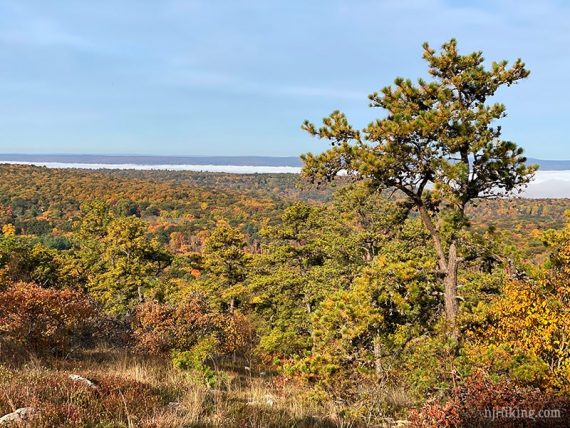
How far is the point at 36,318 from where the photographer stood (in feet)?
38.1

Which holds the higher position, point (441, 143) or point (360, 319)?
point (441, 143)

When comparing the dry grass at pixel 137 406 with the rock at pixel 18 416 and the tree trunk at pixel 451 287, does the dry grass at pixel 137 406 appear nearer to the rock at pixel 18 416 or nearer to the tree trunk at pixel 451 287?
the rock at pixel 18 416

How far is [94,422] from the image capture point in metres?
5.15

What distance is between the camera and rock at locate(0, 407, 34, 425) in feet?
15.1

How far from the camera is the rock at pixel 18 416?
182 inches

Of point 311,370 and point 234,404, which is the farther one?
point 311,370

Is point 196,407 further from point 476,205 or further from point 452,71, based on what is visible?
point 452,71

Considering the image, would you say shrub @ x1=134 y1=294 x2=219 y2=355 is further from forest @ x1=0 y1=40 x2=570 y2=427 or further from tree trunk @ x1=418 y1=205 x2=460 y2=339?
tree trunk @ x1=418 y1=205 x2=460 y2=339

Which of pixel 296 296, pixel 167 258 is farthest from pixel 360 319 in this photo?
pixel 167 258

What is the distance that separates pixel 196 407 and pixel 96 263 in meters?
36.8

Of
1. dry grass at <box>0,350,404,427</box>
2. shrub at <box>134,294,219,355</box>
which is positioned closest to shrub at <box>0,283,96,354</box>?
shrub at <box>134,294,219,355</box>

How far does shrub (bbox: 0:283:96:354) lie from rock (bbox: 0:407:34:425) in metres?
7.26

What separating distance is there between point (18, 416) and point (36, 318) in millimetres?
7847

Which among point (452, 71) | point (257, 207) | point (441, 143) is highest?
point (452, 71)
